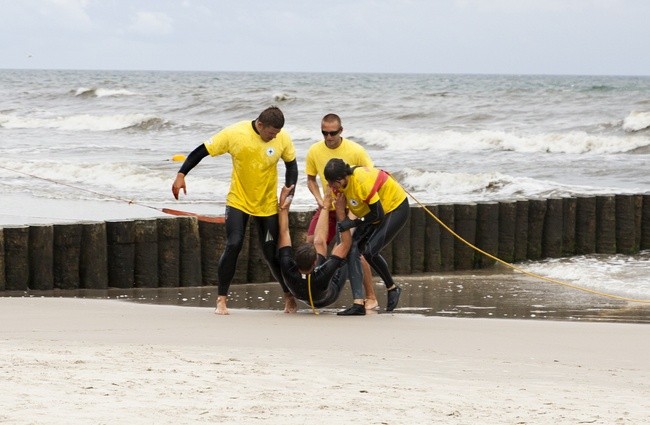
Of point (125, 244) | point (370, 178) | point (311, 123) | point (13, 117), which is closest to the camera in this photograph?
point (370, 178)

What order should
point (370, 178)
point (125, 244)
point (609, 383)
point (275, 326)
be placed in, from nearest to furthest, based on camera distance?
point (609, 383)
point (275, 326)
point (370, 178)
point (125, 244)

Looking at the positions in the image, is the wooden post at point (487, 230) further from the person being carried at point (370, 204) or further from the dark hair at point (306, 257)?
the dark hair at point (306, 257)

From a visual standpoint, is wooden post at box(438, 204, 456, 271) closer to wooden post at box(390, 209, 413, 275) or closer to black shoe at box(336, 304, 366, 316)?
wooden post at box(390, 209, 413, 275)

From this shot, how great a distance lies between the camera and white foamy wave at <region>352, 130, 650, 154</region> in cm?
3130

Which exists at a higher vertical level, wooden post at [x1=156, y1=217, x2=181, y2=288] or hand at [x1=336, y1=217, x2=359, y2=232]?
hand at [x1=336, y1=217, x2=359, y2=232]

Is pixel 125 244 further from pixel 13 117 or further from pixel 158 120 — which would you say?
pixel 13 117

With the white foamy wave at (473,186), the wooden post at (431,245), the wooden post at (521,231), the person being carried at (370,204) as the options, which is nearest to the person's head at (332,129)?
the person being carried at (370,204)

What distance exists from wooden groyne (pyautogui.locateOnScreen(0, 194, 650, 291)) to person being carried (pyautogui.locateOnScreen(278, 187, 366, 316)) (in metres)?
3.09

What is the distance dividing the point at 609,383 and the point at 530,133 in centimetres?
2779

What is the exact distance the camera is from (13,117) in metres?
45.7

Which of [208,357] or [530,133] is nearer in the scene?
[208,357]

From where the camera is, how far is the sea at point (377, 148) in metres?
17.7

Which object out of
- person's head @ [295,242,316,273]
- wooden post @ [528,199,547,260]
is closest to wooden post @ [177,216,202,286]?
person's head @ [295,242,316,273]

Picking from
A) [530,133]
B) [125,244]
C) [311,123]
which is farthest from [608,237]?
[311,123]
